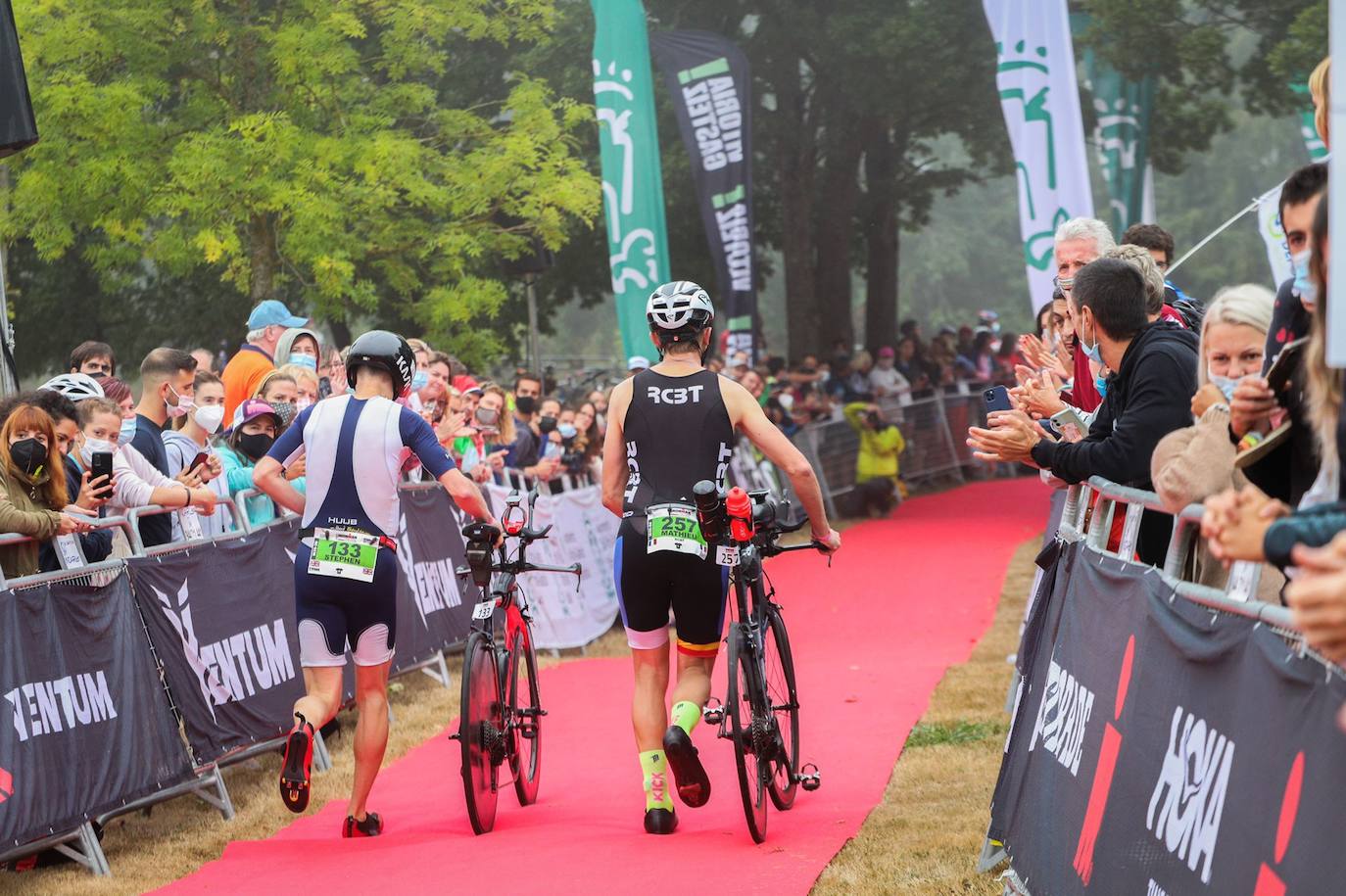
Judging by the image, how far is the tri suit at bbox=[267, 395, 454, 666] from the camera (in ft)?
23.5

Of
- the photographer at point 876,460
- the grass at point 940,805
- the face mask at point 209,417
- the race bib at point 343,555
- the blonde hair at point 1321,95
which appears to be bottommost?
the photographer at point 876,460

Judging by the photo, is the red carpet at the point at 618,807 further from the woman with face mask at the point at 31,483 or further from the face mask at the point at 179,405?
the face mask at the point at 179,405

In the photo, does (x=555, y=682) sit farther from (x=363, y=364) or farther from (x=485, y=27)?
(x=485, y=27)

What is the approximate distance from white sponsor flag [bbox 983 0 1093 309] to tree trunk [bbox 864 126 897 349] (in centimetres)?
1649

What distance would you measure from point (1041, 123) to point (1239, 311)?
36.2 feet

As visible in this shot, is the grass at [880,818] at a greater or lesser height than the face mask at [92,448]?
lesser

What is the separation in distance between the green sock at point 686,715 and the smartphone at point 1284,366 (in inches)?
131

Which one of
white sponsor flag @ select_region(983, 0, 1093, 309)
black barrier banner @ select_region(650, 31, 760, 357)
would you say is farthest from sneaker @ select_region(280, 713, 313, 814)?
black barrier banner @ select_region(650, 31, 760, 357)

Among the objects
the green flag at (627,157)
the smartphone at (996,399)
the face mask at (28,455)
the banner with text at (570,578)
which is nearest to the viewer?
the smartphone at (996,399)

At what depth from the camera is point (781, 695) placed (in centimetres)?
737

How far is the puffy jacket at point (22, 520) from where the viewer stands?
7.09 meters

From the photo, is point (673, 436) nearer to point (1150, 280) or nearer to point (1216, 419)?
point (1150, 280)

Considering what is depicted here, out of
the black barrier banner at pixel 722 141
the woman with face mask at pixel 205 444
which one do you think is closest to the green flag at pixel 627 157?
the black barrier banner at pixel 722 141

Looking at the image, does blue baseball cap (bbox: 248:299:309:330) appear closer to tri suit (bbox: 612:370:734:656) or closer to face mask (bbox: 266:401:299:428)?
face mask (bbox: 266:401:299:428)
